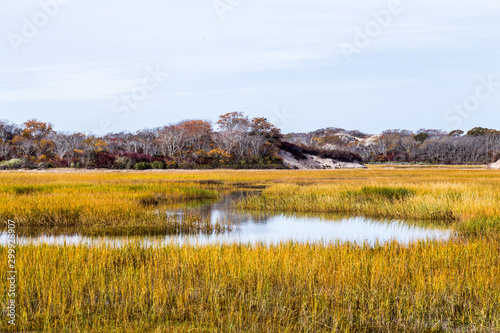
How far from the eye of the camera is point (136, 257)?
921 cm

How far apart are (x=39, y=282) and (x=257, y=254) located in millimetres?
3748

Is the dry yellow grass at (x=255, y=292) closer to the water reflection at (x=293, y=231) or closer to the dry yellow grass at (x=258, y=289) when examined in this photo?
the dry yellow grass at (x=258, y=289)

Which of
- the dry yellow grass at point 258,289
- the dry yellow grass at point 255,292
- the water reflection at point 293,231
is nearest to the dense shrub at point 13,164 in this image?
the water reflection at point 293,231

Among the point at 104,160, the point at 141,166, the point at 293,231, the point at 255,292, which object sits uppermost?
the point at 104,160

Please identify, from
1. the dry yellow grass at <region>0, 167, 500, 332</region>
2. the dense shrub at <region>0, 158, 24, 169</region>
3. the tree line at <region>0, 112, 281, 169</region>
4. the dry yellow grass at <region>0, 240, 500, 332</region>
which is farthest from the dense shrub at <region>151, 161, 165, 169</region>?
the dry yellow grass at <region>0, 240, 500, 332</region>

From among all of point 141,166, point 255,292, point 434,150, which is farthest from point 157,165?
point 434,150

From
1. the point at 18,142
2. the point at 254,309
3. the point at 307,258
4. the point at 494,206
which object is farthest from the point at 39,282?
the point at 18,142

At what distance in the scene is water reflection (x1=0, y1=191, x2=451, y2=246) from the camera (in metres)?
12.5

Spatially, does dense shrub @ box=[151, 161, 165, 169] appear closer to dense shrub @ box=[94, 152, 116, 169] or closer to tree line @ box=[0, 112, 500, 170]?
tree line @ box=[0, 112, 500, 170]

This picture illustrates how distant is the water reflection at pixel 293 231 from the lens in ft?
41.1

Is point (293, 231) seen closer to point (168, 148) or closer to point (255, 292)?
point (255, 292)

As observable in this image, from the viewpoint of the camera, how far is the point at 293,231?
1504cm

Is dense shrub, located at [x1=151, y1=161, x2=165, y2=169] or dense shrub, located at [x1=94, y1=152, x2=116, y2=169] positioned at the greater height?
dense shrub, located at [x1=94, y1=152, x2=116, y2=169]

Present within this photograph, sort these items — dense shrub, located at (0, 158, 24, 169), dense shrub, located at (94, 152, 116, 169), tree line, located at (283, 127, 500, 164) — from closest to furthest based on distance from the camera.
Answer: dense shrub, located at (0, 158, 24, 169)
dense shrub, located at (94, 152, 116, 169)
tree line, located at (283, 127, 500, 164)
